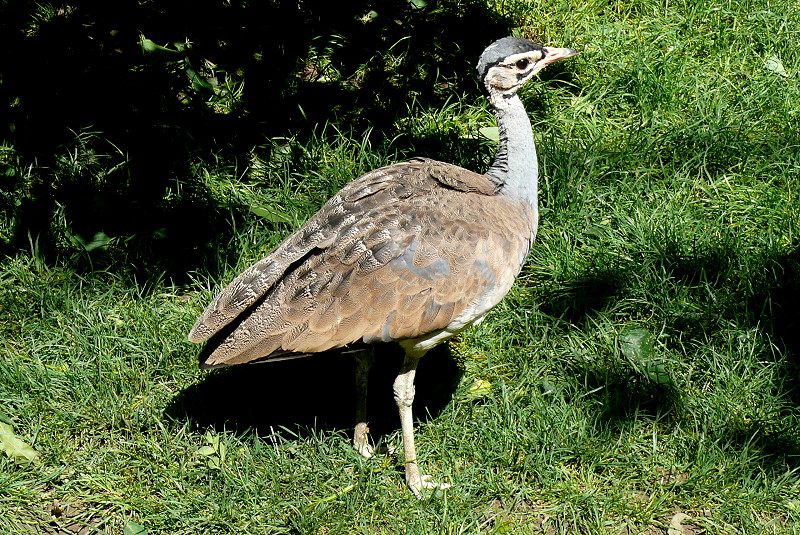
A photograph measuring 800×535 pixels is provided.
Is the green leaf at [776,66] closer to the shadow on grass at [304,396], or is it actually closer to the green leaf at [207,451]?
the shadow on grass at [304,396]

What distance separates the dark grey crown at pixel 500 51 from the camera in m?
4.10

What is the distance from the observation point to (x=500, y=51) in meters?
4.11

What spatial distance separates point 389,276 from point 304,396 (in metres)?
1.06

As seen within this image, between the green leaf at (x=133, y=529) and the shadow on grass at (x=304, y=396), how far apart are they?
1.82ft

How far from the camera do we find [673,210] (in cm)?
498

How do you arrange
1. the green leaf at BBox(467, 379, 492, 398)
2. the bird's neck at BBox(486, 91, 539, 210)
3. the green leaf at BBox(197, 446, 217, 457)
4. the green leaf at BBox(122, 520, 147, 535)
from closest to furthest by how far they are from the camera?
the green leaf at BBox(122, 520, 147, 535)
the green leaf at BBox(197, 446, 217, 457)
the bird's neck at BBox(486, 91, 539, 210)
the green leaf at BBox(467, 379, 492, 398)

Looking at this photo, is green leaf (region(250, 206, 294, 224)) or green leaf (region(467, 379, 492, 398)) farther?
green leaf (region(250, 206, 294, 224))

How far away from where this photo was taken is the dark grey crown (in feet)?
13.5

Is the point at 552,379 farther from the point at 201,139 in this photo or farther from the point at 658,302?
the point at 201,139

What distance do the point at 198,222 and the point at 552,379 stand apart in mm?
2116

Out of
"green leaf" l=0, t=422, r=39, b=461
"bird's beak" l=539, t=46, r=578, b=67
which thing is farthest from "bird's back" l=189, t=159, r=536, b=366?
"green leaf" l=0, t=422, r=39, b=461

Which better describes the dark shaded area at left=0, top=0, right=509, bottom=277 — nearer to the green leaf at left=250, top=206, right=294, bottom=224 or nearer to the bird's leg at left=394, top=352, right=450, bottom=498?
the green leaf at left=250, top=206, right=294, bottom=224

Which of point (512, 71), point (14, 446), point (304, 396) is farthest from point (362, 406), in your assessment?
point (512, 71)

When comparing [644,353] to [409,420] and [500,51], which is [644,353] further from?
[500,51]
